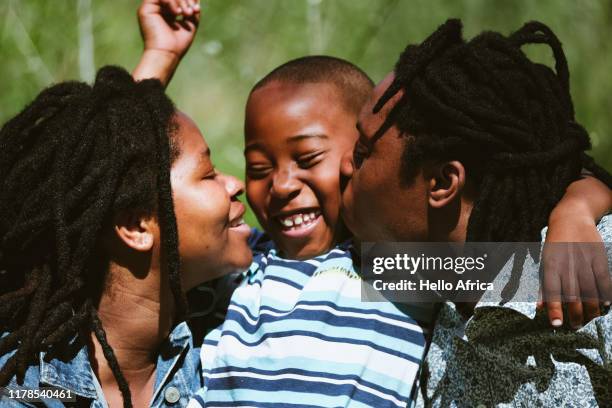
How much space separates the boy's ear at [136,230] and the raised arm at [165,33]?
74 centimetres

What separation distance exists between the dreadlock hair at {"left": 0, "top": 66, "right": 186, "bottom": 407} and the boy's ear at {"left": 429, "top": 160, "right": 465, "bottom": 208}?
670mm

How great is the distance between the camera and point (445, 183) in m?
1.96

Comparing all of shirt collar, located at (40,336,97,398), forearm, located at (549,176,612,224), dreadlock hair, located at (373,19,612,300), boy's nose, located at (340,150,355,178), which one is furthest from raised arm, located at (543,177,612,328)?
shirt collar, located at (40,336,97,398)

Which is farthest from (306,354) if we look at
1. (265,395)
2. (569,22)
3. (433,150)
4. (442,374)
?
(569,22)

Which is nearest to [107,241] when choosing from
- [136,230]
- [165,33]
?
[136,230]

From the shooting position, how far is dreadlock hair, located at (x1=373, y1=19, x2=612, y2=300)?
1.85 metres

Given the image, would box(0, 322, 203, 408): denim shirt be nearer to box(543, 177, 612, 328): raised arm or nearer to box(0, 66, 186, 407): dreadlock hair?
box(0, 66, 186, 407): dreadlock hair

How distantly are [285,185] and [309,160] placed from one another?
0.11 m

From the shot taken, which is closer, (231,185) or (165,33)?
(231,185)

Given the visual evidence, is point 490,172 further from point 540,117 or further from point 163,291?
point 163,291

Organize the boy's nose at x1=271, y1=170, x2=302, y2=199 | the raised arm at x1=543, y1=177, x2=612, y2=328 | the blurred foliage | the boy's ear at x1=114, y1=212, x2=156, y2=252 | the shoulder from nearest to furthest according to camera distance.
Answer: the raised arm at x1=543, y1=177, x2=612, y2=328 → the shoulder → the boy's ear at x1=114, y1=212, x2=156, y2=252 → the boy's nose at x1=271, y1=170, x2=302, y2=199 → the blurred foliage

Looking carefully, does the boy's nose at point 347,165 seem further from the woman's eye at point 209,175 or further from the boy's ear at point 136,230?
the boy's ear at point 136,230

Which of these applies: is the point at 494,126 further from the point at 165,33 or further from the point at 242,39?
the point at 242,39

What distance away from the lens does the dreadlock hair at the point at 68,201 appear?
1888mm
